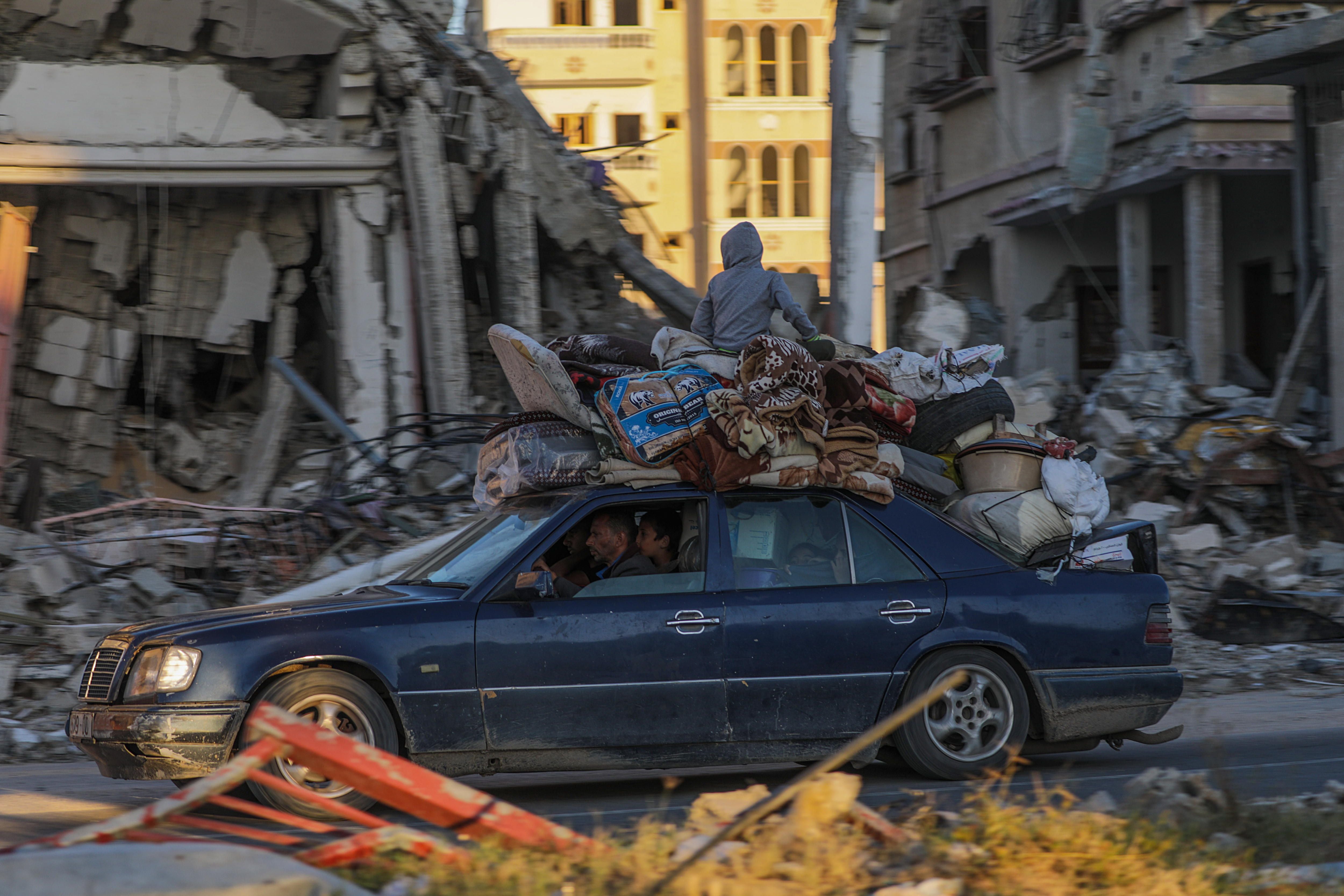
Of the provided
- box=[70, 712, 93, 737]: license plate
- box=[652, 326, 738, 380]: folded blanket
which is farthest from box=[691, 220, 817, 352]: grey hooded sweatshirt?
box=[70, 712, 93, 737]: license plate

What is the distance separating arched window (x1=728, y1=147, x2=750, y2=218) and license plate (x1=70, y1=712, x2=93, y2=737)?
42399 millimetres

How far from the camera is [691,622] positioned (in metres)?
5.80

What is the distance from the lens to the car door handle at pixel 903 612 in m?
5.99

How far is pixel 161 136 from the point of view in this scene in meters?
14.4

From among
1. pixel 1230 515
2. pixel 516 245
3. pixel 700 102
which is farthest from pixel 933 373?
pixel 700 102

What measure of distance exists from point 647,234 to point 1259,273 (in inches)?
338

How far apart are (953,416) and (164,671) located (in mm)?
3928

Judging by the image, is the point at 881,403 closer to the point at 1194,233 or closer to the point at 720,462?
the point at 720,462

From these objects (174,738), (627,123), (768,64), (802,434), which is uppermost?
(768,64)

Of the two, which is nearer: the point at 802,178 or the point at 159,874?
the point at 159,874

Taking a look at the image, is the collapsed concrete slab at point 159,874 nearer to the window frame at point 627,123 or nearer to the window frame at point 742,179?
the window frame at point 627,123

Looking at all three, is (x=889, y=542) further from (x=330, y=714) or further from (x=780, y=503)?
(x=330, y=714)

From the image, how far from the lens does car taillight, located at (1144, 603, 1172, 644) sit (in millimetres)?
6312

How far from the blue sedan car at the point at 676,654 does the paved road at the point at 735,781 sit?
0.23m
